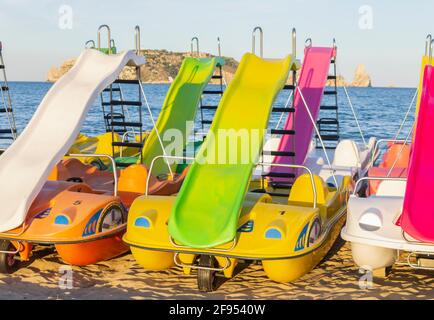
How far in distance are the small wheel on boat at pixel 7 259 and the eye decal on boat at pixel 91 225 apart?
36.9 inches

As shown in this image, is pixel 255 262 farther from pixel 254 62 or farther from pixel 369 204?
pixel 254 62

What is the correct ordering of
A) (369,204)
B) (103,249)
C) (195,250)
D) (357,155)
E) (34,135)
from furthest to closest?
(357,155)
(34,135)
(103,249)
(369,204)
(195,250)

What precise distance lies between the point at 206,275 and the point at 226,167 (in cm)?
121

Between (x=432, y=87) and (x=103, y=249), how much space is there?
4274 millimetres

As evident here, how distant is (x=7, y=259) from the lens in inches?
282

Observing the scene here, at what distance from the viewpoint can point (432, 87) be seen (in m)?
7.05

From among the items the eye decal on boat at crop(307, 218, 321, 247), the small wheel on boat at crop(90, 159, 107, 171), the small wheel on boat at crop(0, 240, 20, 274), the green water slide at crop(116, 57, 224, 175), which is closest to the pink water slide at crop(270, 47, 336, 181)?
the green water slide at crop(116, 57, 224, 175)

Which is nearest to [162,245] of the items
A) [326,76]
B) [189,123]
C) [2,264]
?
[2,264]

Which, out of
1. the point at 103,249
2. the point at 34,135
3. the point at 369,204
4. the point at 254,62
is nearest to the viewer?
the point at 369,204

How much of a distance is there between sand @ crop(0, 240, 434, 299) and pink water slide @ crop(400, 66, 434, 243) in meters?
0.80

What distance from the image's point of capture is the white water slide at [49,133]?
23.0ft

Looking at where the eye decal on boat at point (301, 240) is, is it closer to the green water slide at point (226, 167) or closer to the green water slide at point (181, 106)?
the green water slide at point (226, 167)

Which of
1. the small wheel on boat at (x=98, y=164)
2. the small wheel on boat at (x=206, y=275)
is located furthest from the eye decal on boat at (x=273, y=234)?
the small wheel on boat at (x=98, y=164)

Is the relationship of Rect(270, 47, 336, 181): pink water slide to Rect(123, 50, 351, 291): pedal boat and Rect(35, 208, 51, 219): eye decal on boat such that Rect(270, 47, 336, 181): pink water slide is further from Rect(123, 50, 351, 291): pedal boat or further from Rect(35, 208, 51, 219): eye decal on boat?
Rect(35, 208, 51, 219): eye decal on boat
